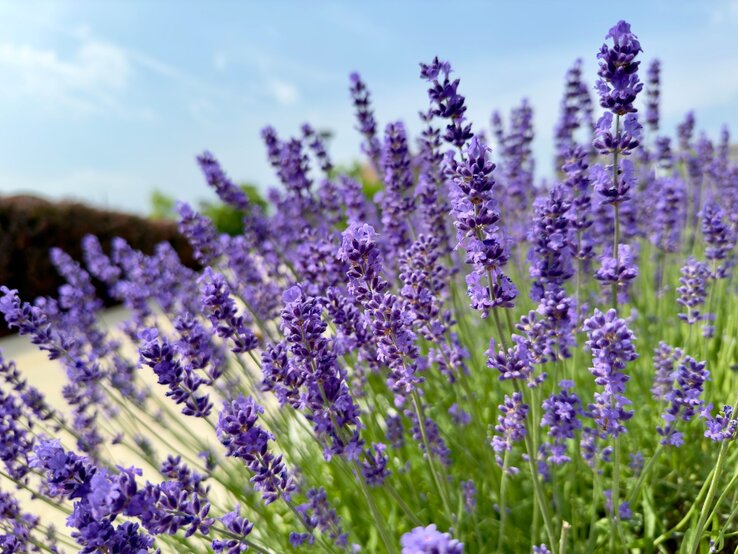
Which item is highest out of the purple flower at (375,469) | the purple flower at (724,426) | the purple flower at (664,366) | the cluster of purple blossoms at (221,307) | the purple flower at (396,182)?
the purple flower at (396,182)

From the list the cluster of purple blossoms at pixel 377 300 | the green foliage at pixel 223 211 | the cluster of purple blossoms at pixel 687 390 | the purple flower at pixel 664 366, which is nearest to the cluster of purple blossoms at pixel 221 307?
the cluster of purple blossoms at pixel 377 300

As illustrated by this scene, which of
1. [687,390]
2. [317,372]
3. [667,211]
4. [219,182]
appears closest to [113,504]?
[317,372]

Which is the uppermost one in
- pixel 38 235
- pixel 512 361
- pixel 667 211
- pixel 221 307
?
pixel 38 235

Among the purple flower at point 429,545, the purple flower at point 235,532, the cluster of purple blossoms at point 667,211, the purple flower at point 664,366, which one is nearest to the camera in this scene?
the purple flower at point 429,545

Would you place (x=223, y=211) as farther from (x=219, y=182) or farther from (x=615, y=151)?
(x=615, y=151)

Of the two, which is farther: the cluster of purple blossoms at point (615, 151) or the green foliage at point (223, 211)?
the green foliage at point (223, 211)

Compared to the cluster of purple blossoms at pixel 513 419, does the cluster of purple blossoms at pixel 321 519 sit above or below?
below

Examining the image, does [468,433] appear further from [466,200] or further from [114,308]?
[114,308]

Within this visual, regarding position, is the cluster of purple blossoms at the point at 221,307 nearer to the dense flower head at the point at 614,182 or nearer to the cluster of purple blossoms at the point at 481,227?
the cluster of purple blossoms at the point at 481,227
